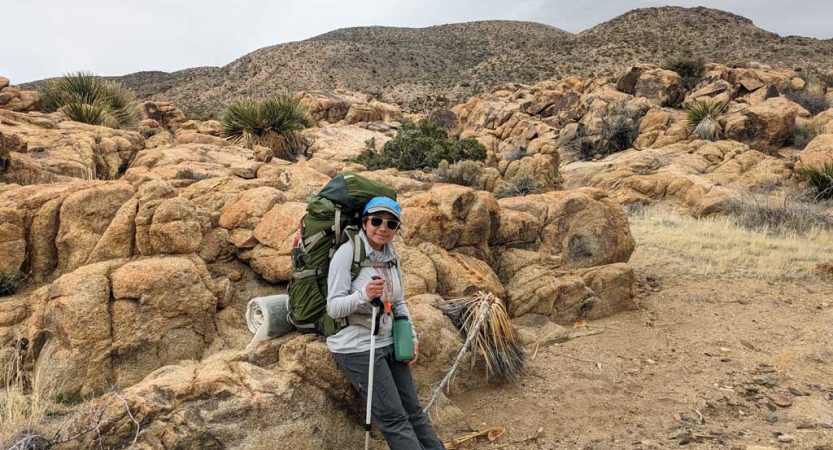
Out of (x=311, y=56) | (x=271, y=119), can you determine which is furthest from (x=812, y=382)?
(x=311, y=56)

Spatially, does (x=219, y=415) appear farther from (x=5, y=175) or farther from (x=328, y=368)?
(x=5, y=175)

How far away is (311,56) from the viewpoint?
67375 mm

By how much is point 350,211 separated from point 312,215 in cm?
33

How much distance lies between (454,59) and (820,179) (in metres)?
66.3

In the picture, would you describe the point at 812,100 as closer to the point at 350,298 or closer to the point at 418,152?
the point at 418,152

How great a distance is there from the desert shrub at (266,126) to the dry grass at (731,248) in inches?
421

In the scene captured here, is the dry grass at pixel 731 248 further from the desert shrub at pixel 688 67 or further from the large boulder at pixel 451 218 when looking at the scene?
the desert shrub at pixel 688 67

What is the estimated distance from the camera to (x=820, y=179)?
14.1 m

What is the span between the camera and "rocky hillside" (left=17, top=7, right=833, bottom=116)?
163 feet

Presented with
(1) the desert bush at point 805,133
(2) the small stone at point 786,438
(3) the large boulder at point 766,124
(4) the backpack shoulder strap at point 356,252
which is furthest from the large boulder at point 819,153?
(4) the backpack shoulder strap at point 356,252

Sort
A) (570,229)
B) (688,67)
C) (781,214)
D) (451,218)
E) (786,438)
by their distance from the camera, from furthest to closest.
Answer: (688,67), (781,214), (570,229), (451,218), (786,438)

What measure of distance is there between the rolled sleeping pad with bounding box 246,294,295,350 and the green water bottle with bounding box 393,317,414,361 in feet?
4.01

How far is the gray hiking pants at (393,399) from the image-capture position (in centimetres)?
360

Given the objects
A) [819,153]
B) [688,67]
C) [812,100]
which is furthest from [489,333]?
[688,67]
